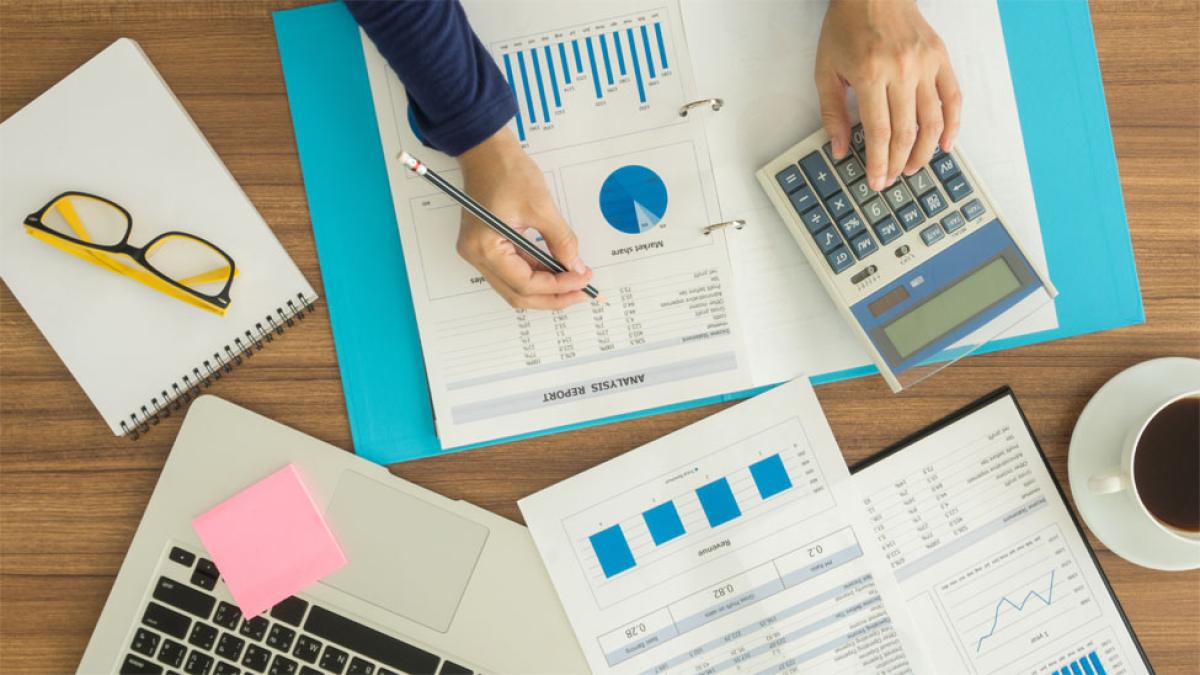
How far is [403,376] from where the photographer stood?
76 cm

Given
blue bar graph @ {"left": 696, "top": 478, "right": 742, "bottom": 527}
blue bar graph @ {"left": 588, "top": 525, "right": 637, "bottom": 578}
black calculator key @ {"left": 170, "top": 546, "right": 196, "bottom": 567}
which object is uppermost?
blue bar graph @ {"left": 696, "top": 478, "right": 742, "bottom": 527}

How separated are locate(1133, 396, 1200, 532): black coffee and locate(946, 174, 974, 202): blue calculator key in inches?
9.5

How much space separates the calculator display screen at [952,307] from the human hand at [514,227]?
0.27m

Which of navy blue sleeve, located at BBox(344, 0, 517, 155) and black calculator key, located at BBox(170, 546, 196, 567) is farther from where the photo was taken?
black calculator key, located at BBox(170, 546, 196, 567)

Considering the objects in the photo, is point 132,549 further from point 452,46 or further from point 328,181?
point 452,46

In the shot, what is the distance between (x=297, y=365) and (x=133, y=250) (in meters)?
0.17

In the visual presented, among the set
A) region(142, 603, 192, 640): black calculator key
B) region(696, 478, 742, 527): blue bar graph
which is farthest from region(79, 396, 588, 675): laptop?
region(696, 478, 742, 527): blue bar graph

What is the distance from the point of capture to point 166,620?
75cm

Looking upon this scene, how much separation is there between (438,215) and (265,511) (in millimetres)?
299

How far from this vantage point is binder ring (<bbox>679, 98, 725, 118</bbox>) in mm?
746

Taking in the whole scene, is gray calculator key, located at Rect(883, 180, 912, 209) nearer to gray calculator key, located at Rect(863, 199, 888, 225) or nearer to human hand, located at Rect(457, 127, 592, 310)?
gray calculator key, located at Rect(863, 199, 888, 225)

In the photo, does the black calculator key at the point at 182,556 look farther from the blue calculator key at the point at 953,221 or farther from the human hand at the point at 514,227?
the blue calculator key at the point at 953,221

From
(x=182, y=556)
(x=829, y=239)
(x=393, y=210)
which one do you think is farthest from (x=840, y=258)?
(x=182, y=556)

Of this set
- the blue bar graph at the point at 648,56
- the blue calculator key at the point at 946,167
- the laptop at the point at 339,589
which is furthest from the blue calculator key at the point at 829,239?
the laptop at the point at 339,589
